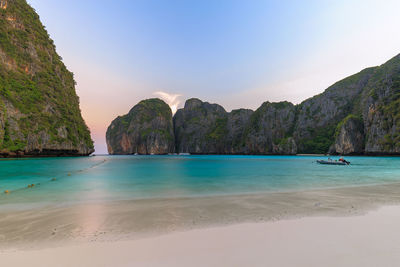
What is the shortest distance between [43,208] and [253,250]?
→ 10.5 meters

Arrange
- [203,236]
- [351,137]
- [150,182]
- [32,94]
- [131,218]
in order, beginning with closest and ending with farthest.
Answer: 1. [203,236]
2. [131,218]
3. [150,182]
4. [32,94]
5. [351,137]

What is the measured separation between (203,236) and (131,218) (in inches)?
142

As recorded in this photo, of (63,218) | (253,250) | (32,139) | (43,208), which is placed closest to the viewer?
(253,250)

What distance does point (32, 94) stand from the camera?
71500 mm

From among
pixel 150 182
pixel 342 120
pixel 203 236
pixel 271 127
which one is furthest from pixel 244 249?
pixel 271 127

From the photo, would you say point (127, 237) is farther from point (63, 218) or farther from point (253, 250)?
point (63, 218)

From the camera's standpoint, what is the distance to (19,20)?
265 ft

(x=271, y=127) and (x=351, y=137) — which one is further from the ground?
(x=271, y=127)

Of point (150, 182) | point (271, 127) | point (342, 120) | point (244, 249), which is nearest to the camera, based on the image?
point (244, 249)

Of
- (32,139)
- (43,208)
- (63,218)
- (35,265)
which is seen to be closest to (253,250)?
(35,265)

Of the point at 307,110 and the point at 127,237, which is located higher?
the point at 307,110

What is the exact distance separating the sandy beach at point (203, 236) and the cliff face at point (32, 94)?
236ft

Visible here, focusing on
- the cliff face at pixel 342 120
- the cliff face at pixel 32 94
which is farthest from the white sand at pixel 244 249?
the cliff face at pixel 342 120

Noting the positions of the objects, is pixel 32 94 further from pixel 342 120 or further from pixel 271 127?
pixel 342 120
